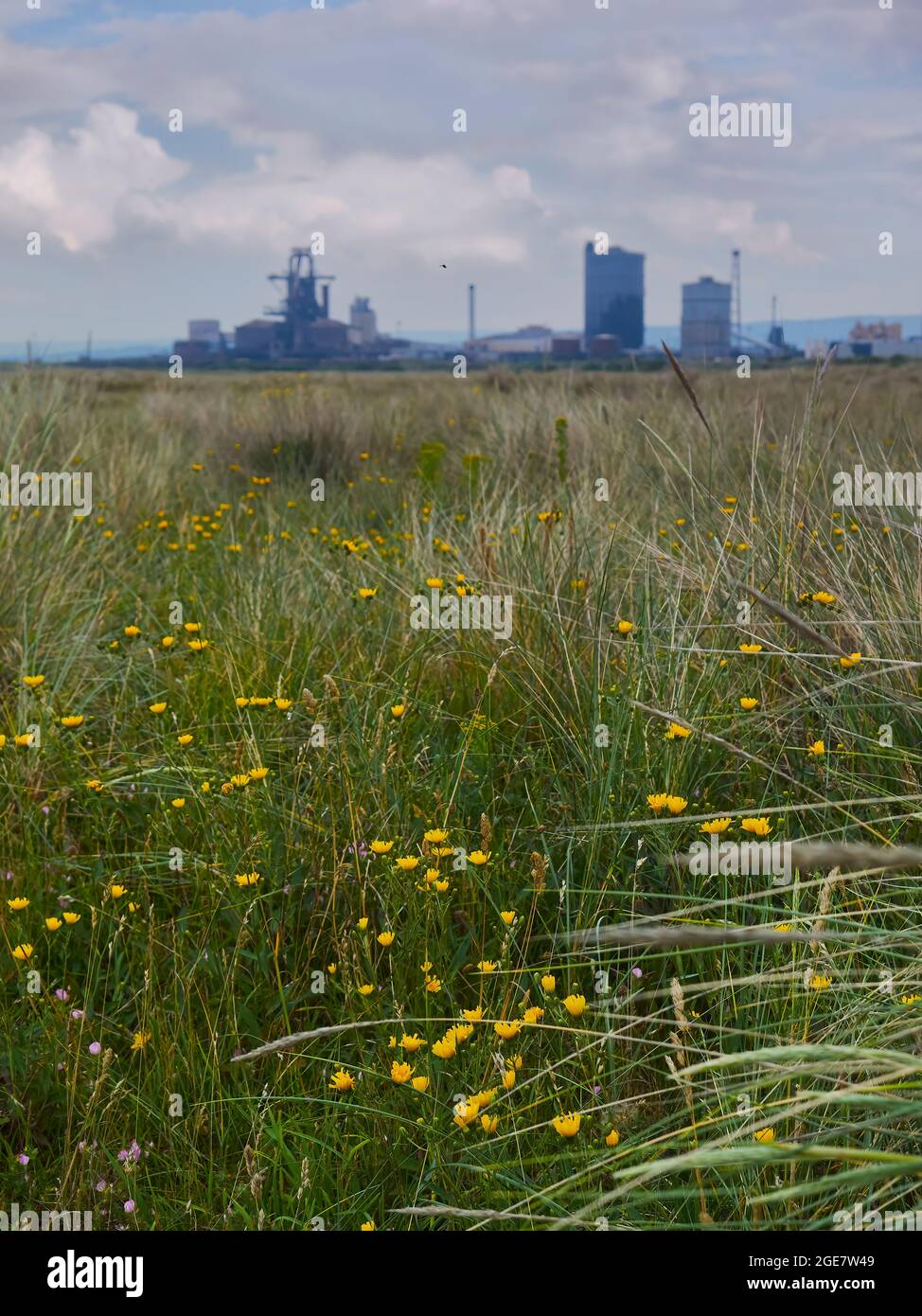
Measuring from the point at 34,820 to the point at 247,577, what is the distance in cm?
189

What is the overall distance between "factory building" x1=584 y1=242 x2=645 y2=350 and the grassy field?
3073 inches

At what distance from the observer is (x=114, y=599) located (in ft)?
14.4

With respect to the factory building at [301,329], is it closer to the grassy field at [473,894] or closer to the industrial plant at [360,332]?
the industrial plant at [360,332]

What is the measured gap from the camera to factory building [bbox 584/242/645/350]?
282 feet

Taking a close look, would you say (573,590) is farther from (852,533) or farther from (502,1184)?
(502,1184)

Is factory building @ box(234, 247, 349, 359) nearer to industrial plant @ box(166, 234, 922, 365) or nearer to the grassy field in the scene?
industrial plant @ box(166, 234, 922, 365)

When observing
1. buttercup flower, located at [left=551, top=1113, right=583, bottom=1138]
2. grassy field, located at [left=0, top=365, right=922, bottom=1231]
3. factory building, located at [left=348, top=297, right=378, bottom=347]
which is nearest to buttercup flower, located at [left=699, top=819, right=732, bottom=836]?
grassy field, located at [left=0, top=365, right=922, bottom=1231]

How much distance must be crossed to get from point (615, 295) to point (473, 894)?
97.2 metres

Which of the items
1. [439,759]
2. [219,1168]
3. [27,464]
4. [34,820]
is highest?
[27,464]

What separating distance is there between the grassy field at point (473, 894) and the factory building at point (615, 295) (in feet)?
256

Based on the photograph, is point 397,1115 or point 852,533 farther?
point 852,533
